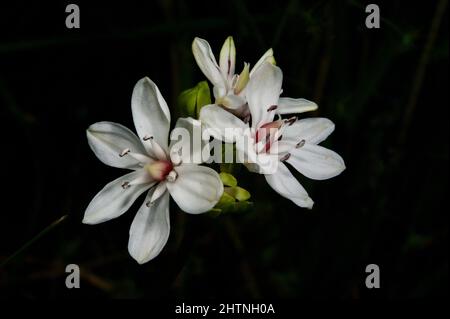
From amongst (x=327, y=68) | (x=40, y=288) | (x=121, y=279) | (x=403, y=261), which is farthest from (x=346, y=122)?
(x=40, y=288)

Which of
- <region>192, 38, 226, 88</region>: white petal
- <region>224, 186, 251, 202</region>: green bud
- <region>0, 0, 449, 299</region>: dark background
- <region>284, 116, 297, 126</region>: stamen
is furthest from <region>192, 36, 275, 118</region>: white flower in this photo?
<region>0, 0, 449, 299</region>: dark background

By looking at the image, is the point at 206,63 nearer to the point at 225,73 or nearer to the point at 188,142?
the point at 225,73

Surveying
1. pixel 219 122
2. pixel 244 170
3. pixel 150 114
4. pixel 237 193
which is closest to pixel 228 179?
pixel 237 193

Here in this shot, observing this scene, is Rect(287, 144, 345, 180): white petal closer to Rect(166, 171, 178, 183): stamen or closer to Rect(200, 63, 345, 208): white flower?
Rect(200, 63, 345, 208): white flower

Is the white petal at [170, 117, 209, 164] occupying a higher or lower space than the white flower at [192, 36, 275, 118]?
lower

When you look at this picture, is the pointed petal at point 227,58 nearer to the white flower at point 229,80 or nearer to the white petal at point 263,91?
the white flower at point 229,80

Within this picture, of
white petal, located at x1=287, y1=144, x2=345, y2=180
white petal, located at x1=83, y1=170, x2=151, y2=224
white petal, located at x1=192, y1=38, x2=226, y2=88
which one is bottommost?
white petal, located at x1=83, y1=170, x2=151, y2=224
